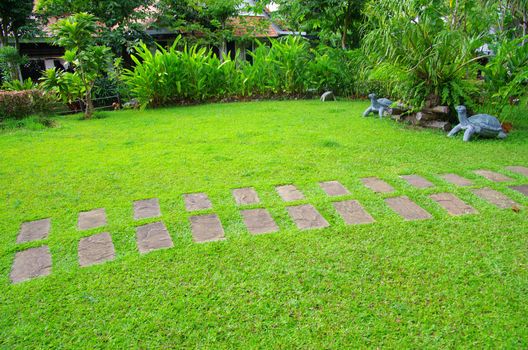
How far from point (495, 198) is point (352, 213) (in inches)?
48.3

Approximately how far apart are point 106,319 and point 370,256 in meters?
1.48

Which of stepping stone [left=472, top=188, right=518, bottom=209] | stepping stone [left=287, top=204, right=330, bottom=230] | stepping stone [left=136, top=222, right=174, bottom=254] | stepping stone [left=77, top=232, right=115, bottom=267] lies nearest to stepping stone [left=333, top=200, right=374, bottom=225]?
stepping stone [left=287, top=204, right=330, bottom=230]

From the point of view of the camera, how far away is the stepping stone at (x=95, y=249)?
227 cm

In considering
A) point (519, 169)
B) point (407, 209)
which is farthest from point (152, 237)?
point (519, 169)

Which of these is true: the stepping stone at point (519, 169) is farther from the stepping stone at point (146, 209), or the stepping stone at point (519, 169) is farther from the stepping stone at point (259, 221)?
the stepping stone at point (146, 209)

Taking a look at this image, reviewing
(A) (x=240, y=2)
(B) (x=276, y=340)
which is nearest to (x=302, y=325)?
(B) (x=276, y=340)

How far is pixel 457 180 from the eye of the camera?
3.42 m

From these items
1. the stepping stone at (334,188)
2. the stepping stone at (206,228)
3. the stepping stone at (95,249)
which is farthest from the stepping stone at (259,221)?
the stepping stone at (95,249)

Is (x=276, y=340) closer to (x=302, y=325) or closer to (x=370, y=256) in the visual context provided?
(x=302, y=325)

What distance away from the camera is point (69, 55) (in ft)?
22.1

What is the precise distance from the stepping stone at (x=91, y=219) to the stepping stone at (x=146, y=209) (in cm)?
24

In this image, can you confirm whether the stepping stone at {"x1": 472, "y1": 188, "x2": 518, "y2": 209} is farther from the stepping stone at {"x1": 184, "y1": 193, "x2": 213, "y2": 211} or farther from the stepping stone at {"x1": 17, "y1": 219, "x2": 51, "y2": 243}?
the stepping stone at {"x1": 17, "y1": 219, "x2": 51, "y2": 243}

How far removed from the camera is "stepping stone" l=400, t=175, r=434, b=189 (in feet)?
10.8

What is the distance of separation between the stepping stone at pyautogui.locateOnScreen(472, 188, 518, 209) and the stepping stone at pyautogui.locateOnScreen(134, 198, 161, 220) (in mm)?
2584
